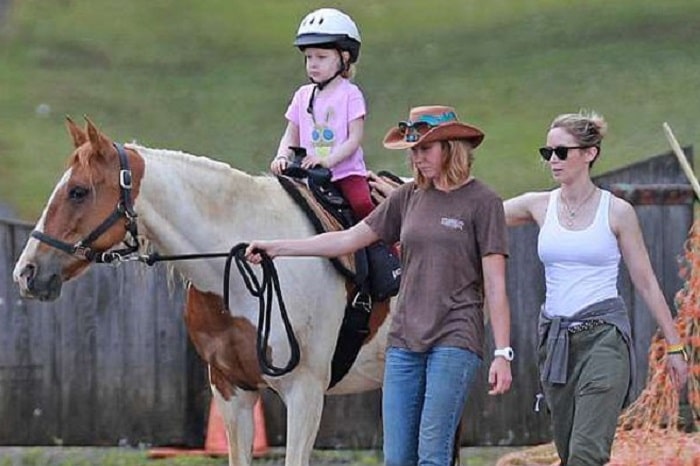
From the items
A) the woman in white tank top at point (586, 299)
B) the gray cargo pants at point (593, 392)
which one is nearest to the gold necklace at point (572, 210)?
the woman in white tank top at point (586, 299)

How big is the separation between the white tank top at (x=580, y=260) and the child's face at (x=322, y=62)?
1721 mm

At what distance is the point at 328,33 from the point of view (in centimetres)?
777

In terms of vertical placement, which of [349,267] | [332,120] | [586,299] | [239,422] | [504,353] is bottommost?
[239,422]

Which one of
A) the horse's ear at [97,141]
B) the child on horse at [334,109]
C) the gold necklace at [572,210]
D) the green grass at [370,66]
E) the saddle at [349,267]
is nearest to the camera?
the gold necklace at [572,210]

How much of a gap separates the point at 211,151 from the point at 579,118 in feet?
22.5

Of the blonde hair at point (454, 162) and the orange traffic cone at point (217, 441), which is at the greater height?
the blonde hair at point (454, 162)

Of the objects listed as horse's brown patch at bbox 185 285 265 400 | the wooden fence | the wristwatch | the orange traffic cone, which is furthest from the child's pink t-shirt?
the orange traffic cone

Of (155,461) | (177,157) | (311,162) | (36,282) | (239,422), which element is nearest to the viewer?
(36,282)

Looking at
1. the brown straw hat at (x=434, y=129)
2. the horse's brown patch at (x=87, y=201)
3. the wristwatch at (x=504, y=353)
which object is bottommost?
the wristwatch at (x=504, y=353)

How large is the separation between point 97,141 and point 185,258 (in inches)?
26.4

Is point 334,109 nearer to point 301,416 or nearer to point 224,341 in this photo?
point 224,341

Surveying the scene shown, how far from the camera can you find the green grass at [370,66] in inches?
524

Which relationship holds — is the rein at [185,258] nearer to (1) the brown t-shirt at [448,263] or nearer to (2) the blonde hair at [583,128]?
(1) the brown t-shirt at [448,263]

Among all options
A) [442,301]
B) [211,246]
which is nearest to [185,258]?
[211,246]
